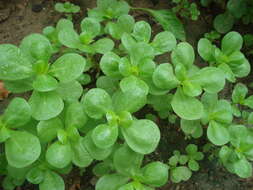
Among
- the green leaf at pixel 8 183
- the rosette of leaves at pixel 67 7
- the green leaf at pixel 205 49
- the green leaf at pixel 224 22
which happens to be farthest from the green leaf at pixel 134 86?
the green leaf at pixel 224 22

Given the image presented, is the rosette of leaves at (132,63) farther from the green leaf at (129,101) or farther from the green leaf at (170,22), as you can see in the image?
the green leaf at (170,22)

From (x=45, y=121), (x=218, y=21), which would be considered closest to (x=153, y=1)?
(x=218, y=21)

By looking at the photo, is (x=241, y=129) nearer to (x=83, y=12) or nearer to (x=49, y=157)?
(x=49, y=157)

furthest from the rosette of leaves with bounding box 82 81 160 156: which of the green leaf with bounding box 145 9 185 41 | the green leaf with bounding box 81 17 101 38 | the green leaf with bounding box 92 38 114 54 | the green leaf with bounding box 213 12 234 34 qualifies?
the green leaf with bounding box 213 12 234 34

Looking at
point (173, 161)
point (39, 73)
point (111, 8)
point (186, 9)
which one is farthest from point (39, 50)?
point (186, 9)

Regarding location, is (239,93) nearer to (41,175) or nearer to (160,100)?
(160,100)

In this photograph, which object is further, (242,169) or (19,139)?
(242,169)

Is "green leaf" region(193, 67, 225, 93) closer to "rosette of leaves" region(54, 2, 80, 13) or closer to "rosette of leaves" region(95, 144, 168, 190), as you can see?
"rosette of leaves" region(95, 144, 168, 190)
